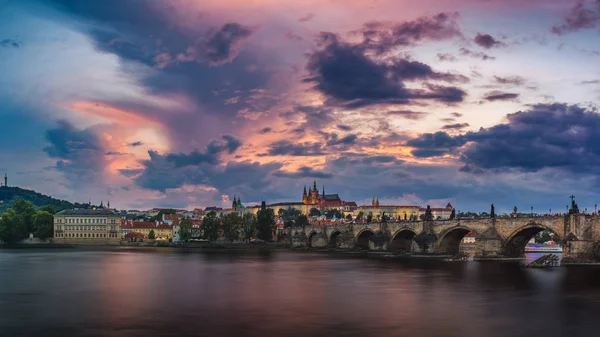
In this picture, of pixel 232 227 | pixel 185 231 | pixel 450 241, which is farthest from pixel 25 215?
pixel 450 241

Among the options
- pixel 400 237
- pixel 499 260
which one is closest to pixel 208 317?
pixel 499 260

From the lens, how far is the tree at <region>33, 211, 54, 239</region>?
163125mm

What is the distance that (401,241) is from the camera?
102m

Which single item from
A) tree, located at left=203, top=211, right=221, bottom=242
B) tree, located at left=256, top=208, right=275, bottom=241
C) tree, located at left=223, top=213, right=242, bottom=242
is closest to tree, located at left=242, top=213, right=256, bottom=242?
tree, located at left=223, top=213, right=242, bottom=242

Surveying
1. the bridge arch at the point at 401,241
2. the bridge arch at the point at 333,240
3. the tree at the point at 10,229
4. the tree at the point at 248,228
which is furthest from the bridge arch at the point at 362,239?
the tree at the point at 10,229

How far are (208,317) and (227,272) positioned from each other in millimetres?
29996

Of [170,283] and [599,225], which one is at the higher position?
[599,225]

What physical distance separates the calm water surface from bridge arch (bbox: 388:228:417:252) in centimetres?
3935

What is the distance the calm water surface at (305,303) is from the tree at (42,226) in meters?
112

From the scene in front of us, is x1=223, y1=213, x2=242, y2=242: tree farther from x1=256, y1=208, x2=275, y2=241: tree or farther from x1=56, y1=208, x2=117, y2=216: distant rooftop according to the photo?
x1=56, y1=208, x2=117, y2=216: distant rooftop

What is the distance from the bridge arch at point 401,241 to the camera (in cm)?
9916

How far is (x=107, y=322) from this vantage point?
3061 cm

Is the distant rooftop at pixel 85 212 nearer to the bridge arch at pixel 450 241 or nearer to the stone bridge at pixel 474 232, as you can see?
the stone bridge at pixel 474 232

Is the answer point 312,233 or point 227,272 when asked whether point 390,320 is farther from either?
point 312,233
